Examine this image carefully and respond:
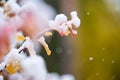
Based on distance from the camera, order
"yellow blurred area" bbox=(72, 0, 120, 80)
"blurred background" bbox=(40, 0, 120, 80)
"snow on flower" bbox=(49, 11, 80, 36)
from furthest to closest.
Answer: "yellow blurred area" bbox=(72, 0, 120, 80) → "blurred background" bbox=(40, 0, 120, 80) → "snow on flower" bbox=(49, 11, 80, 36)

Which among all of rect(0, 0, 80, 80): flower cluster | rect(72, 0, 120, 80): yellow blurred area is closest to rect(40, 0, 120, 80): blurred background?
rect(72, 0, 120, 80): yellow blurred area

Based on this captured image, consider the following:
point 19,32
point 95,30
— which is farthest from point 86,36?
point 19,32

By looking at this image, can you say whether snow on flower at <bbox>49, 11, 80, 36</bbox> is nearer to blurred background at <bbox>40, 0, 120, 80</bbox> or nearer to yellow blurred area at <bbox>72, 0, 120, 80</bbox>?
blurred background at <bbox>40, 0, 120, 80</bbox>

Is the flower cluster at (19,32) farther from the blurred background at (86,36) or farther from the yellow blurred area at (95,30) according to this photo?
the yellow blurred area at (95,30)

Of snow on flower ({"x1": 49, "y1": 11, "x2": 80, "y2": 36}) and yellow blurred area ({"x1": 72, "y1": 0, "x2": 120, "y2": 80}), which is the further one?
yellow blurred area ({"x1": 72, "y1": 0, "x2": 120, "y2": 80})

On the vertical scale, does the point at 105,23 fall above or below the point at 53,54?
above

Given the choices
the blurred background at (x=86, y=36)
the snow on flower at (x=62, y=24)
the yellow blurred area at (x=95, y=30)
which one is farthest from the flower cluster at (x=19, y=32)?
the yellow blurred area at (x=95, y=30)

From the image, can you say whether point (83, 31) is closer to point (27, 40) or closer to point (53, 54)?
point (53, 54)

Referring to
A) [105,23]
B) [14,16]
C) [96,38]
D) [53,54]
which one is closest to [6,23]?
[14,16]
